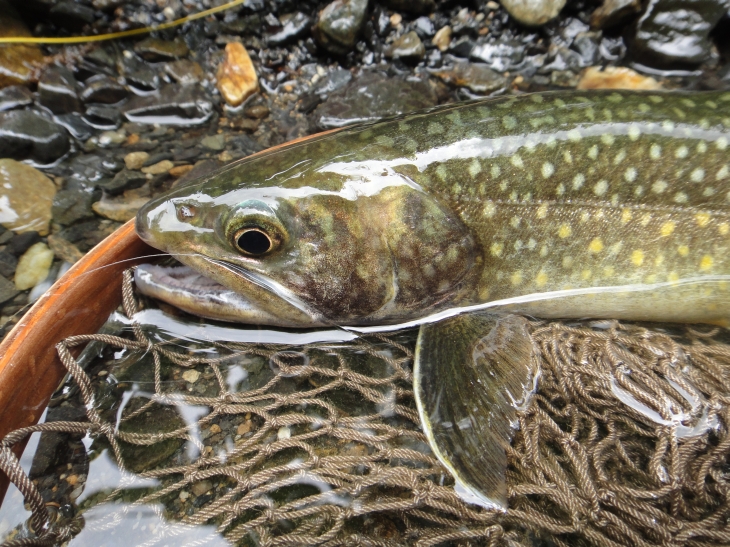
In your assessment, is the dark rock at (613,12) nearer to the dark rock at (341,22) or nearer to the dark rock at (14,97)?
the dark rock at (341,22)

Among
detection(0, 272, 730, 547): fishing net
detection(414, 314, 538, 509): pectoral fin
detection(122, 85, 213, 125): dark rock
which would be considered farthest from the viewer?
detection(122, 85, 213, 125): dark rock

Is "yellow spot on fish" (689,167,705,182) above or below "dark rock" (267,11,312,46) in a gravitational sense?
below

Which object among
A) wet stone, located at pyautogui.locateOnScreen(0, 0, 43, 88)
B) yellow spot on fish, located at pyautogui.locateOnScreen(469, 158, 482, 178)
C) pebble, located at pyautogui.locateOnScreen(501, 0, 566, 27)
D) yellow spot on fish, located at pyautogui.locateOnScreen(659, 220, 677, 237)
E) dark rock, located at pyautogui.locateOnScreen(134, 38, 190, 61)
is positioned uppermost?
wet stone, located at pyautogui.locateOnScreen(0, 0, 43, 88)

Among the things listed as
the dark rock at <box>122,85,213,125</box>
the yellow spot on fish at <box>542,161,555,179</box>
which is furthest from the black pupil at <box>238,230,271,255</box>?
the dark rock at <box>122,85,213,125</box>

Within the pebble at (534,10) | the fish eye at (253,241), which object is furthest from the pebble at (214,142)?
the pebble at (534,10)

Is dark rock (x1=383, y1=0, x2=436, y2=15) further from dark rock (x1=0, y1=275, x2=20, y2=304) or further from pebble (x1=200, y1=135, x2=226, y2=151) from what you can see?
dark rock (x1=0, y1=275, x2=20, y2=304)

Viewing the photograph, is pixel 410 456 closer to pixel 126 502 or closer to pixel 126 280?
pixel 126 502

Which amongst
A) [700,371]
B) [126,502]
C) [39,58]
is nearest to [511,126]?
[700,371]
